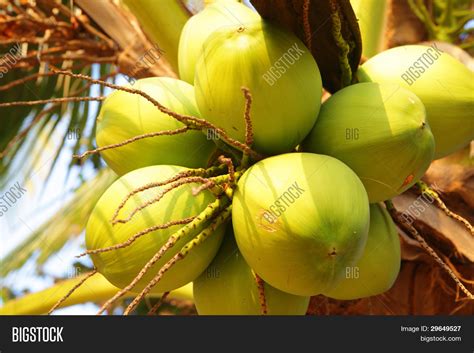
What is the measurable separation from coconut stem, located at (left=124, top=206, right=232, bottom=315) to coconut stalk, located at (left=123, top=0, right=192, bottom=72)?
30.0 inches

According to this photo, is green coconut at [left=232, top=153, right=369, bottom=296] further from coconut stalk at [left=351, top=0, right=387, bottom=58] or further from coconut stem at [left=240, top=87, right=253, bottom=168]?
coconut stalk at [left=351, top=0, right=387, bottom=58]

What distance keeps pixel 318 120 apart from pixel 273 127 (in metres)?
0.12

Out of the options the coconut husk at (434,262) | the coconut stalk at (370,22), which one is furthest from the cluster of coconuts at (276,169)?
the coconut stalk at (370,22)

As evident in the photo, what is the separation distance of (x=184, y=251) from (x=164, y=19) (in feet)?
2.96

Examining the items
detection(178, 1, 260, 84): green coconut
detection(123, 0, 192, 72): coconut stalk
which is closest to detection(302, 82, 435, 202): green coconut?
detection(178, 1, 260, 84): green coconut

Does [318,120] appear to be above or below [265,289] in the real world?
above

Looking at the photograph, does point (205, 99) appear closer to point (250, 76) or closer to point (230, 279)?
point (250, 76)

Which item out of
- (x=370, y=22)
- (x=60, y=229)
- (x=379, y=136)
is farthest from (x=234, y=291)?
(x=60, y=229)

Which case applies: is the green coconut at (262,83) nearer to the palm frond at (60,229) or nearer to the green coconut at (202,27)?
the green coconut at (202,27)

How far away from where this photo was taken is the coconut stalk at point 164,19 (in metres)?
1.79

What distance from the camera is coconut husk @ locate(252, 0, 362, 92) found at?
116 centimetres

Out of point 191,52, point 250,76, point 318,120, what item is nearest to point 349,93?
point 318,120

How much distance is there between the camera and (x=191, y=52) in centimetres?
140

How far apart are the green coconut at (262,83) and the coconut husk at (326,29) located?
0.09 ft
